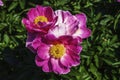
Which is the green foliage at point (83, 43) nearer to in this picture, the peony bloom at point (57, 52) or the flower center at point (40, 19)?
the peony bloom at point (57, 52)

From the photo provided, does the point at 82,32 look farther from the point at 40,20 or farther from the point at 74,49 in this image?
the point at 40,20

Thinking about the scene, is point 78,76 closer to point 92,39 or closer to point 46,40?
point 92,39

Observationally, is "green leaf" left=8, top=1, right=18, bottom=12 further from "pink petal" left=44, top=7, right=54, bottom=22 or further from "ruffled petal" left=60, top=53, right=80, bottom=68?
"ruffled petal" left=60, top=53, right=80, bottom=68

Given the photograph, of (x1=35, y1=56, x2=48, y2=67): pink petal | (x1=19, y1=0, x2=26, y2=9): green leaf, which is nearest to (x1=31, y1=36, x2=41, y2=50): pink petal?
(x1=35, y1=56, x2=48, y2=67): pink petal

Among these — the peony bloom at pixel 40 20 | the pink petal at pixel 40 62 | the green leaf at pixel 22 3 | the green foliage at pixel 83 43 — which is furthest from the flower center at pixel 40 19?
the green leaf at pixel 22 3

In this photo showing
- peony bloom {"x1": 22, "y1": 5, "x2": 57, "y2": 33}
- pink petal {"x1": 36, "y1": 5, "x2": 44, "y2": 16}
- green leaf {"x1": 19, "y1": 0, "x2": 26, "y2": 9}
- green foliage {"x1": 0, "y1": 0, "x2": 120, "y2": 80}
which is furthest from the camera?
green leaf {"x1": 19, "y1": 0, "x2": 26, "y2": 9}
